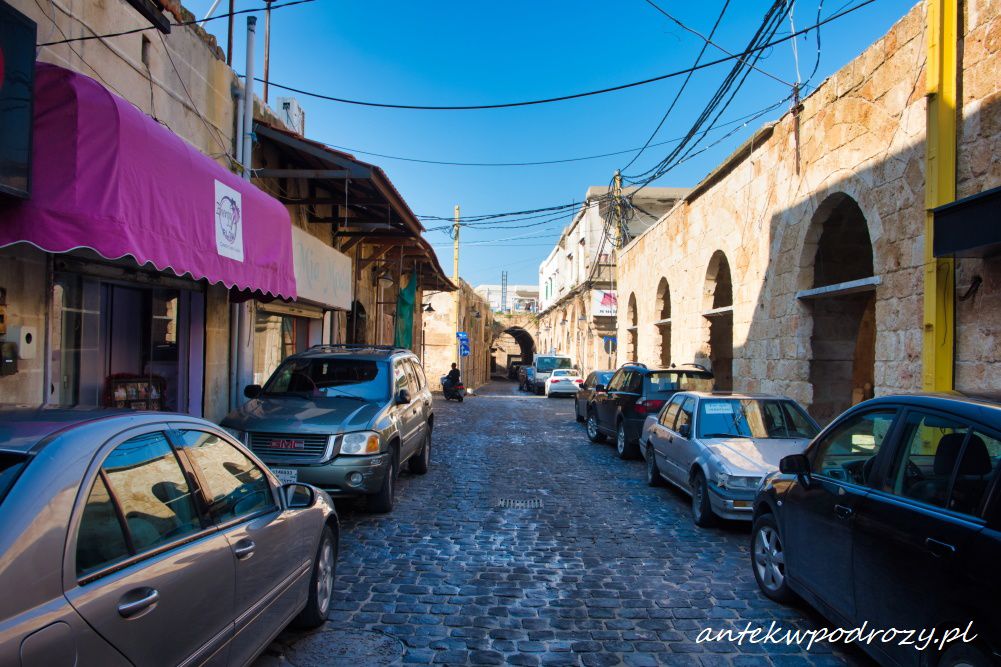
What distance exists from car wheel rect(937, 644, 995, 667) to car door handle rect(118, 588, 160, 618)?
3.13 metres

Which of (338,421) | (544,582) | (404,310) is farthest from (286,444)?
(404,310)

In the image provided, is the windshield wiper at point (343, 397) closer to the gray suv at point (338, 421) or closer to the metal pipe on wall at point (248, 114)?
the gray suv at point (338, 421)

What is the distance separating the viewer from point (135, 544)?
2389mm

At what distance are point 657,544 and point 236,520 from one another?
4.41 m

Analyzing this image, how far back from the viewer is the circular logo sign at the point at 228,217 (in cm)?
743

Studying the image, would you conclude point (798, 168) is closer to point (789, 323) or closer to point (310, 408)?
point (789, 323)

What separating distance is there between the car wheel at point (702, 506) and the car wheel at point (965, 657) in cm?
405

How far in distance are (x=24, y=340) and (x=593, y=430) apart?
10.5 metres

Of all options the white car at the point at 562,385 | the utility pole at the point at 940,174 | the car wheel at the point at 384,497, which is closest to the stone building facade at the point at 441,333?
the white car at the point at 562,385

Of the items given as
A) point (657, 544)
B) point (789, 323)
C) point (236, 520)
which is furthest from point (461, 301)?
point (236, 520)

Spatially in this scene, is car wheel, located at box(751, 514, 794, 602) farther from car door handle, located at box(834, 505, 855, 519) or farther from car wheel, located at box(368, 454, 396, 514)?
car wheel, located at box(368, 454, 396, 514)

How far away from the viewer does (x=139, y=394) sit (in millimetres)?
8188

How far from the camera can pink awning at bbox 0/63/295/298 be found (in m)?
5.04

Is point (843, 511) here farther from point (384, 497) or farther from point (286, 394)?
point (286, 394)
